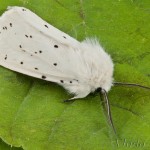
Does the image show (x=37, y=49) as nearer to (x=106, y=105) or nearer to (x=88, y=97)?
(x=88, y=97)

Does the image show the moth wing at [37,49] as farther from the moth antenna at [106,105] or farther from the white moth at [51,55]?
the moth antenna at [106,105]

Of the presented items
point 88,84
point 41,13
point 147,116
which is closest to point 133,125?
point 147,116

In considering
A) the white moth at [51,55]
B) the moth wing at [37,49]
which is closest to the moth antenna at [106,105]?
the white moth at [51,55]

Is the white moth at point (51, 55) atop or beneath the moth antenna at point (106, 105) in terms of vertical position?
atop

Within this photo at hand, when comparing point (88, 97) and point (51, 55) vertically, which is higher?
point (51, 55)

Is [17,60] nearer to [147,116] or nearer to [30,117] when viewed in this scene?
[30,117]

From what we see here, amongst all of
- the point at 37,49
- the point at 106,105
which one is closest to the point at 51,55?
the point at 37,49
